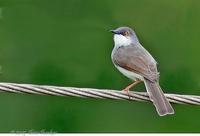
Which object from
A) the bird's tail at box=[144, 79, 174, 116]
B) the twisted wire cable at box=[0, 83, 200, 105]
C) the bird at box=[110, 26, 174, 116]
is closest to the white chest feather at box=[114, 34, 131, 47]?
the bird at box=[110, 26, 174, 116]

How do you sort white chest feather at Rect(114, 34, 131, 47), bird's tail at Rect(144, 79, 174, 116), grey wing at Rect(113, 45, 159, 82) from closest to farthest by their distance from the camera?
bird's tail at Rect(144, 79, 174, 116)
grey wing at Rect(113, 45, 159, 82)
white chest feather at Rect(114, 34, 131, 47)

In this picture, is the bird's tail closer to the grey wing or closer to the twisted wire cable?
the grey wing

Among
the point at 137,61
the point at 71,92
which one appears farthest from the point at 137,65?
the point at 71,92

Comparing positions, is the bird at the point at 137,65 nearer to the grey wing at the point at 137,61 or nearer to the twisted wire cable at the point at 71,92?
the grey wing at the point at 137,61

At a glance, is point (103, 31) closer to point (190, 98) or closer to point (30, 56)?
point (30, 56)

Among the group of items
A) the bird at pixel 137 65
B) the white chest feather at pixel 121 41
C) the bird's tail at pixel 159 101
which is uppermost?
the white chest feather at pixel 121 41

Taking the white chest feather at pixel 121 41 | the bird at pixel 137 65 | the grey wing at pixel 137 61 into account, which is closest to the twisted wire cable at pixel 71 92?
the bird at pixel 137 65

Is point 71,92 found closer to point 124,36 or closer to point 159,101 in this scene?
point 159,101

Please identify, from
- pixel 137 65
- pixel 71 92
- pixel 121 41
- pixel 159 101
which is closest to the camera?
A: pixel 71 92

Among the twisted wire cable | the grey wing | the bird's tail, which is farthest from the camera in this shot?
the grey wing
